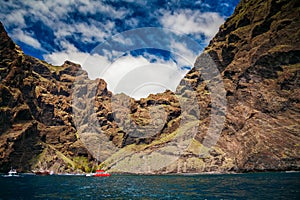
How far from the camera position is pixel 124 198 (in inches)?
2400

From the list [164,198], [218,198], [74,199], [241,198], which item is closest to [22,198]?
[74,199]

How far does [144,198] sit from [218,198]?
16.0 meters

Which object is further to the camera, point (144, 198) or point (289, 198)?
point (144, 198)

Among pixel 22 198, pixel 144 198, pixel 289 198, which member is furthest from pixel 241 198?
pixel 22 198

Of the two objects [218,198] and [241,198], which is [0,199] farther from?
[241,198]

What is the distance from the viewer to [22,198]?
59.4 meters

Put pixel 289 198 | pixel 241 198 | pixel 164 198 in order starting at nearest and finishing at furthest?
1. pixel 289 198
2. pixel 241 198
3. pixel 164 198

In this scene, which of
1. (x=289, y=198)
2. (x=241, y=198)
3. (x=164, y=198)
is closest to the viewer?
(x=289, y=198)

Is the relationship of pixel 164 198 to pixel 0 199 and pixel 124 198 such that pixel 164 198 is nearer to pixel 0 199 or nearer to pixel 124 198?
pixel 124 198

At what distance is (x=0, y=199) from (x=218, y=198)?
45.3 meters

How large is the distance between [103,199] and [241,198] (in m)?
29.3

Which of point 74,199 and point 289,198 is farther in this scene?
point 74,199

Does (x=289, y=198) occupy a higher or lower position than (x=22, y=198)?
higher

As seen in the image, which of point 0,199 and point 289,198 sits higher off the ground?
point 289,198
